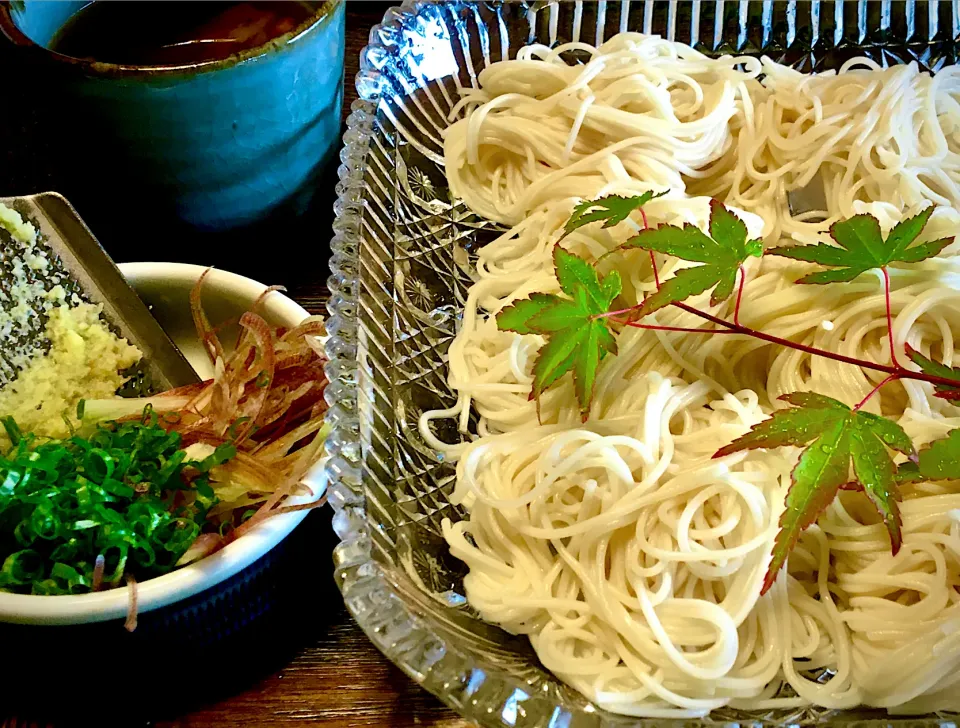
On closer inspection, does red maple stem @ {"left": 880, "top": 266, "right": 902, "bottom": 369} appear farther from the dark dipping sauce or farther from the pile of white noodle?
the dark dipping sauce

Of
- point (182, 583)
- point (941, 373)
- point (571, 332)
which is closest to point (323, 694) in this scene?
point (182, 583)

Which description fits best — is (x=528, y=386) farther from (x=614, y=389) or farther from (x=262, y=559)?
(x=262, y=559)

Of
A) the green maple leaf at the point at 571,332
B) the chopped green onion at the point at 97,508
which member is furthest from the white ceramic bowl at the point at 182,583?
the green maple leaf at the point at 571,332

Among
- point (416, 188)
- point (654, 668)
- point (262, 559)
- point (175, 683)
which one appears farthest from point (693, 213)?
point (175, 683)

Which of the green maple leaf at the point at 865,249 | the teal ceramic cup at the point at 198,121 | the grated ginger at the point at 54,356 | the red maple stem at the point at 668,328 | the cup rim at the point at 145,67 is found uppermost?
the cup rim at the point at 145,67

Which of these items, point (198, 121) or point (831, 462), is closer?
point (831, 462)

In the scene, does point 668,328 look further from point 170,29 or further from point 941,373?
point 170,29

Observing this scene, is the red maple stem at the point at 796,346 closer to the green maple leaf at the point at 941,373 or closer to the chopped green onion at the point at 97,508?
the green maple leaf at the point at 941,373
